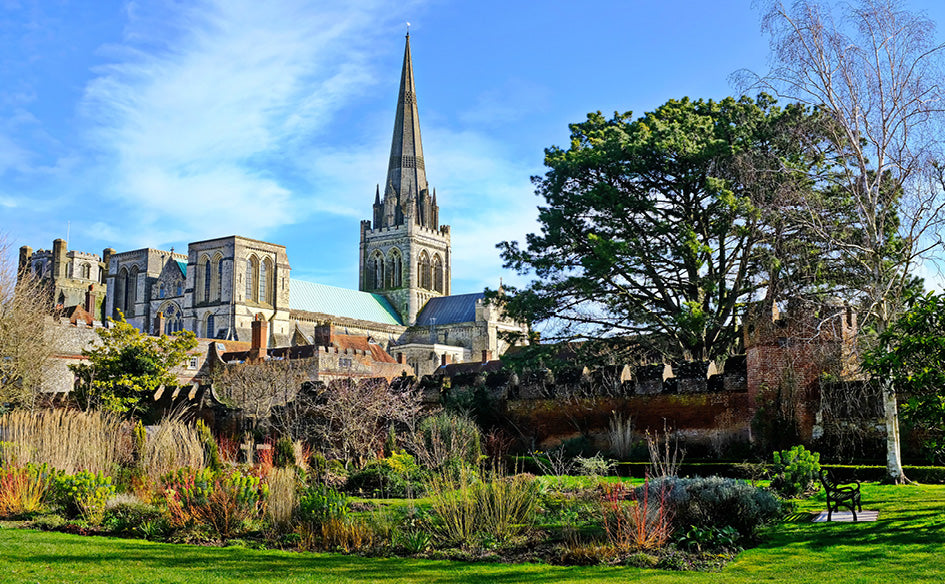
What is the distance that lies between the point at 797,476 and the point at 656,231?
13297 mm

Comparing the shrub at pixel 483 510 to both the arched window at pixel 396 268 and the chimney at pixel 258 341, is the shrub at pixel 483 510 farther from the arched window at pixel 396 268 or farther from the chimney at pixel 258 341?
the arched window at pixel 396 268

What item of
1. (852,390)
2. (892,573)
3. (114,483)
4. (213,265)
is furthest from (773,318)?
(213,265)

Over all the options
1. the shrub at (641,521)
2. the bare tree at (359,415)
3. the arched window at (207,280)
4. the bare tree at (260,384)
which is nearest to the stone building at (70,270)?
the arched window at (207,280)

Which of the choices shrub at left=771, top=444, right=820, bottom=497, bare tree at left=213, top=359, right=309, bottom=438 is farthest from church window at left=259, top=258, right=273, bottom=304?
shrub at left=771, top=444, right=820, bottom=497

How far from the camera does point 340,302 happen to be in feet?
308

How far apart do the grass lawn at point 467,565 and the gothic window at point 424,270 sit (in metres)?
95.0

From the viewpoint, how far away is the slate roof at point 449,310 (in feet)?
307

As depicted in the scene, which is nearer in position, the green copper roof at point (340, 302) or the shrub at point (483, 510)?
the shrub at point (483, 510)

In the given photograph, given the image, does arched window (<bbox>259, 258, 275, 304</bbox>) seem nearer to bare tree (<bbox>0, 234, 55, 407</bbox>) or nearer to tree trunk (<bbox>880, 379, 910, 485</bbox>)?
bare tree (<bbox>0, 234, 55, 407</bbox>)

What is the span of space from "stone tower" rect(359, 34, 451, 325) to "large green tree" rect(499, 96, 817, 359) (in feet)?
256

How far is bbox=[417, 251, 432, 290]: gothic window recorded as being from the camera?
106m

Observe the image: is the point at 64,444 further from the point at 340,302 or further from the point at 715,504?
the point at 340,302

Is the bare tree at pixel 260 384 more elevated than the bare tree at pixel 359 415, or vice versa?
the bare tree at pixel 260 384

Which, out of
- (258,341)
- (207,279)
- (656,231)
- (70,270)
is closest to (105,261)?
(70,270)
